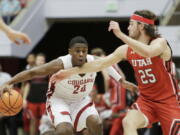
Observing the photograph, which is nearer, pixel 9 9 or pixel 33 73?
pixel 33 73

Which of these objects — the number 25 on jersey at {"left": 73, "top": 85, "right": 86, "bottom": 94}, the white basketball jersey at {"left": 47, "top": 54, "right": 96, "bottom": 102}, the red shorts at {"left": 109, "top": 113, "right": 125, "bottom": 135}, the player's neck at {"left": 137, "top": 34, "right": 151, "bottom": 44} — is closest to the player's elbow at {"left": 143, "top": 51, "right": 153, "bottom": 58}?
the player's neck at {"left": 137, "top": 34, "right": 151, "bottom": 44}

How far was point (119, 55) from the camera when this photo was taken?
21.4ft

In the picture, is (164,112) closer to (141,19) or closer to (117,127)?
(141,19)

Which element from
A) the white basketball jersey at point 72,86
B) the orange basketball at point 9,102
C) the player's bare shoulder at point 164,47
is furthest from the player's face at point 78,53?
the player's bare shoulder at point 164,47

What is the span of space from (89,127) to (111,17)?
7.10m

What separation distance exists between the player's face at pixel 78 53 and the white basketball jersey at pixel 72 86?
10 centimetres

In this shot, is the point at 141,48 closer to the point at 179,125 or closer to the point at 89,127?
the point at 179,125

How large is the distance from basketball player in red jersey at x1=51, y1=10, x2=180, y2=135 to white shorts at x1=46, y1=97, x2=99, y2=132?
819mm

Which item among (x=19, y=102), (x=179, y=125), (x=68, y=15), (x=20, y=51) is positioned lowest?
(x=179, y=125)

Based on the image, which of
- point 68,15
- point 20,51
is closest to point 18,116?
point 20,51

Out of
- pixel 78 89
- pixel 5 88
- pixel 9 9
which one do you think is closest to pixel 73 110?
pixel 78 89

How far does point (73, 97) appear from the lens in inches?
282

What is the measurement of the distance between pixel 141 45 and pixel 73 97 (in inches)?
74.7

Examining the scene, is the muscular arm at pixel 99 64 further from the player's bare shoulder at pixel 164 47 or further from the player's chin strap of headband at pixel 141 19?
the player's bare shoulder at pixel 164 47
